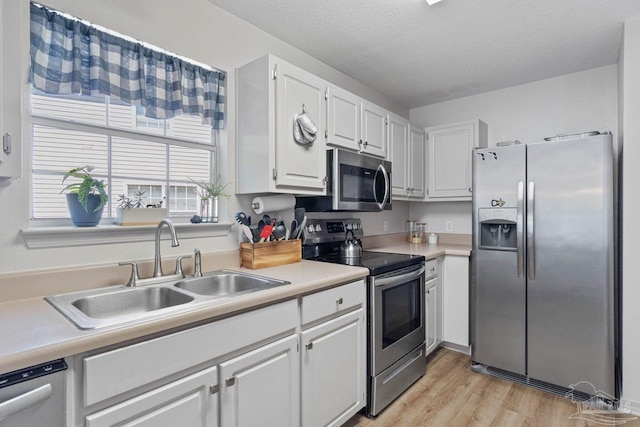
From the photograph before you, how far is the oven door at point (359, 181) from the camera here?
7.59 feet

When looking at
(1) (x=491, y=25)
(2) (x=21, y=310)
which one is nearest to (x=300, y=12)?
(1) (x=491, y=25)

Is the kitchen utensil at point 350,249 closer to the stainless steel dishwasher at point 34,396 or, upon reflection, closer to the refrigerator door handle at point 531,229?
the refrigerator door handle at point 531,229

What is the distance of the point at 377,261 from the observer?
2301mm

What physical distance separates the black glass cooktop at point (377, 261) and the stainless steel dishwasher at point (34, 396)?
4.91 feet

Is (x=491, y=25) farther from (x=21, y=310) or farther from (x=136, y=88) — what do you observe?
(x=21, y=310)

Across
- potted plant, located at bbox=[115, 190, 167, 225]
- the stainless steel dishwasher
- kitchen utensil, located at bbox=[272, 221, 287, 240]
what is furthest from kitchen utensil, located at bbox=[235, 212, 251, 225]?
the stainless steel dishwasher

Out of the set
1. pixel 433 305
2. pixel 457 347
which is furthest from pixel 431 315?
pixel 457 347

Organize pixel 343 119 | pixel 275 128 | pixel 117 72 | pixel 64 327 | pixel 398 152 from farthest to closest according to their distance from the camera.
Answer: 1. pixel 398 152
2. pixel 343 119
3. pixel 275 128
4. pixel 117 72
5. pixel 64 327

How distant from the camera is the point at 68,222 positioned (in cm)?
158

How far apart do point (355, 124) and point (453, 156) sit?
4.31ft

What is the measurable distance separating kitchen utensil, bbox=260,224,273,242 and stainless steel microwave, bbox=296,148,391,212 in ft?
1.46

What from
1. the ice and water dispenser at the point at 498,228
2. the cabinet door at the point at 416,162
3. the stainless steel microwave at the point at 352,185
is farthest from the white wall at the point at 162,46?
the ice and water dispenser at the point at 498,228

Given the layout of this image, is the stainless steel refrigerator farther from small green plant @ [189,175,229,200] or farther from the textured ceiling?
small green plant @ [189,175,229,200]

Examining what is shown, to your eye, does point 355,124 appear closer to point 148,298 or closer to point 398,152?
point 398,152
